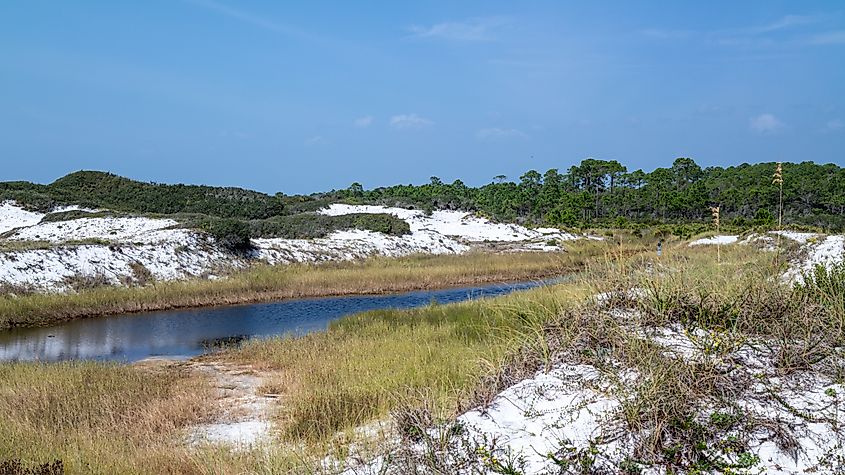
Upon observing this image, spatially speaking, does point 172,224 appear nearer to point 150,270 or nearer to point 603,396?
point 150,270

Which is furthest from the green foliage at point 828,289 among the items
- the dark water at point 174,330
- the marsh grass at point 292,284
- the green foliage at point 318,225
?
the green foliage at point 318,225

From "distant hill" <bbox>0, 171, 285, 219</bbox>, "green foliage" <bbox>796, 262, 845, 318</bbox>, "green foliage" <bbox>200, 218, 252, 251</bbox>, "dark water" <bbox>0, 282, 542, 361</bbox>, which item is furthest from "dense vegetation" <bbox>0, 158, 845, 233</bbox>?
"green foliage" <bbox>796, 262, 845, 318</bbox>

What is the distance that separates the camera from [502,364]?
6898mm

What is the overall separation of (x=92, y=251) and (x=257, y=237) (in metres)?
11.4

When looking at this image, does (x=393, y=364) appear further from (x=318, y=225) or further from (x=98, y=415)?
(x=318, y=225)

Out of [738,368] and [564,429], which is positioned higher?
[738,368]

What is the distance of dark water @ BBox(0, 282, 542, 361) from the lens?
14.5 m

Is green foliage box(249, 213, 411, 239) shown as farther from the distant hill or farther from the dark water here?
the dark water

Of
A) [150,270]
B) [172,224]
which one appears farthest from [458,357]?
[172,224]

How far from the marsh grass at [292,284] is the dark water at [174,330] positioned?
2.73 feet

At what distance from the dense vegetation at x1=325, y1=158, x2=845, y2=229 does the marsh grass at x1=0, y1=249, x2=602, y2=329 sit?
20.8 meters

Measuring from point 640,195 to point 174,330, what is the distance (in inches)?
2605

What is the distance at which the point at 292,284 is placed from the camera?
24.4 metres

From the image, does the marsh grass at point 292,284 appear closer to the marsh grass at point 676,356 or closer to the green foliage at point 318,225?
the green foliage at point 318,225
